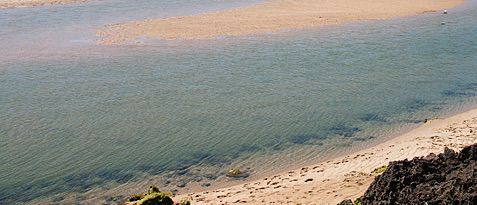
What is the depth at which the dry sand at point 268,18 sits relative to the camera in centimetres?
3816

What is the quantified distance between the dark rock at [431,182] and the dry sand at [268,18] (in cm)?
2742

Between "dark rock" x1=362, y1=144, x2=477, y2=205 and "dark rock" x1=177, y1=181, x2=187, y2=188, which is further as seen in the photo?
"dark rock" x1=177, y1=181, x2=187, y2=188

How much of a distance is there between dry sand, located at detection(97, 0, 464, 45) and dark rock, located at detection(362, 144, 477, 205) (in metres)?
27.4

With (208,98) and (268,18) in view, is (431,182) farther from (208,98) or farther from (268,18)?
(268,18)

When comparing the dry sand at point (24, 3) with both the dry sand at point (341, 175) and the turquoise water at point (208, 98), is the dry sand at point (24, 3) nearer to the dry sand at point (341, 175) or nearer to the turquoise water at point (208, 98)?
the turquoise water at point (208, 98)

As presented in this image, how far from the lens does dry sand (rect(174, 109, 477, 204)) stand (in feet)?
45.2

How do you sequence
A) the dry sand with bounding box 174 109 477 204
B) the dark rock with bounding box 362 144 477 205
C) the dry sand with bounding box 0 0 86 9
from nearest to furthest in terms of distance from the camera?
the dark rock with bounding box 362 144 477 205 → the dry sand with bounding box 174 109 477 204 → the dry sand with bounding box 0 0 86 9

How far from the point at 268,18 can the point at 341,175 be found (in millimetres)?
28731

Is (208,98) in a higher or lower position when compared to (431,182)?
higher

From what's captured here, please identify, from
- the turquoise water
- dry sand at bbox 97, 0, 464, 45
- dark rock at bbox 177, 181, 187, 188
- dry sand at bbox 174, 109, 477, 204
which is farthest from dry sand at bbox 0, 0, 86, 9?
dry sand at bbox 174, 109, 477, 204

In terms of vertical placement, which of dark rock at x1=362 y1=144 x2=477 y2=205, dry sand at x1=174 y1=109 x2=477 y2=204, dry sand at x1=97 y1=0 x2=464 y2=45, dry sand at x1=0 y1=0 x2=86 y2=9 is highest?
dry sand at x1=0 y1=0 x2=86 y2=9

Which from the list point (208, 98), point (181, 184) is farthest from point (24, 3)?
point (181, 184)

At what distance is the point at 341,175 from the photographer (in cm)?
1552

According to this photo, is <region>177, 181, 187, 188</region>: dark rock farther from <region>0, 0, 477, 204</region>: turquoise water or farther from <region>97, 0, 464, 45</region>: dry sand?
<region>97, 0, 464, 45</region>: dry sand
